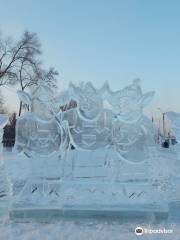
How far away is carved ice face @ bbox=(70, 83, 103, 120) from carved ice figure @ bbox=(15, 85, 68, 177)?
38 centimetres

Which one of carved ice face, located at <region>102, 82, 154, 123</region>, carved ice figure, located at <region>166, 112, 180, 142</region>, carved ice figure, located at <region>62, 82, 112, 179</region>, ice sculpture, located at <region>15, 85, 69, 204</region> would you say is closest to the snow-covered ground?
ice sculpture, located at <region>15, 85, 69, 204</region>

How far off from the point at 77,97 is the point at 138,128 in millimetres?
1149

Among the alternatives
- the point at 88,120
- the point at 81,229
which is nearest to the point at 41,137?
the point at 88,120

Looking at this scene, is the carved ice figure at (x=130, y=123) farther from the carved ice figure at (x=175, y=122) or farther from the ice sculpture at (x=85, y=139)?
the carved ice figure at (x=175, y=122)

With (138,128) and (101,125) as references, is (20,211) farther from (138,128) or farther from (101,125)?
(138,128)

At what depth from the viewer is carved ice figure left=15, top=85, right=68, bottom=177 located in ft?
18.0

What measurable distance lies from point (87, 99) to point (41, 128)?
926mm

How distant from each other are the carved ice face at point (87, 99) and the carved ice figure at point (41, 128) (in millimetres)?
384

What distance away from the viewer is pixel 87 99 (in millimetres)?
5516

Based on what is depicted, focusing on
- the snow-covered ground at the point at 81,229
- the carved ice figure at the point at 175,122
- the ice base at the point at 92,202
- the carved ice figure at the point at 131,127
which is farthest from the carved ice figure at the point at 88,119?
the snow-covered ground at the point at 81,229

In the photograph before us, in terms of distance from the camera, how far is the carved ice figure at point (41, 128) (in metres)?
5.48

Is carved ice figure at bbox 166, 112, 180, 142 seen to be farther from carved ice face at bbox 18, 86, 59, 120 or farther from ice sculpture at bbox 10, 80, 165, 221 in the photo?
carved ice face at bbox 18, 86, 59, 120

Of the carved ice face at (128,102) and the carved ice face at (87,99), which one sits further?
the carved ice face at (87,99)

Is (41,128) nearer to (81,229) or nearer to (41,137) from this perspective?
(41,137)
